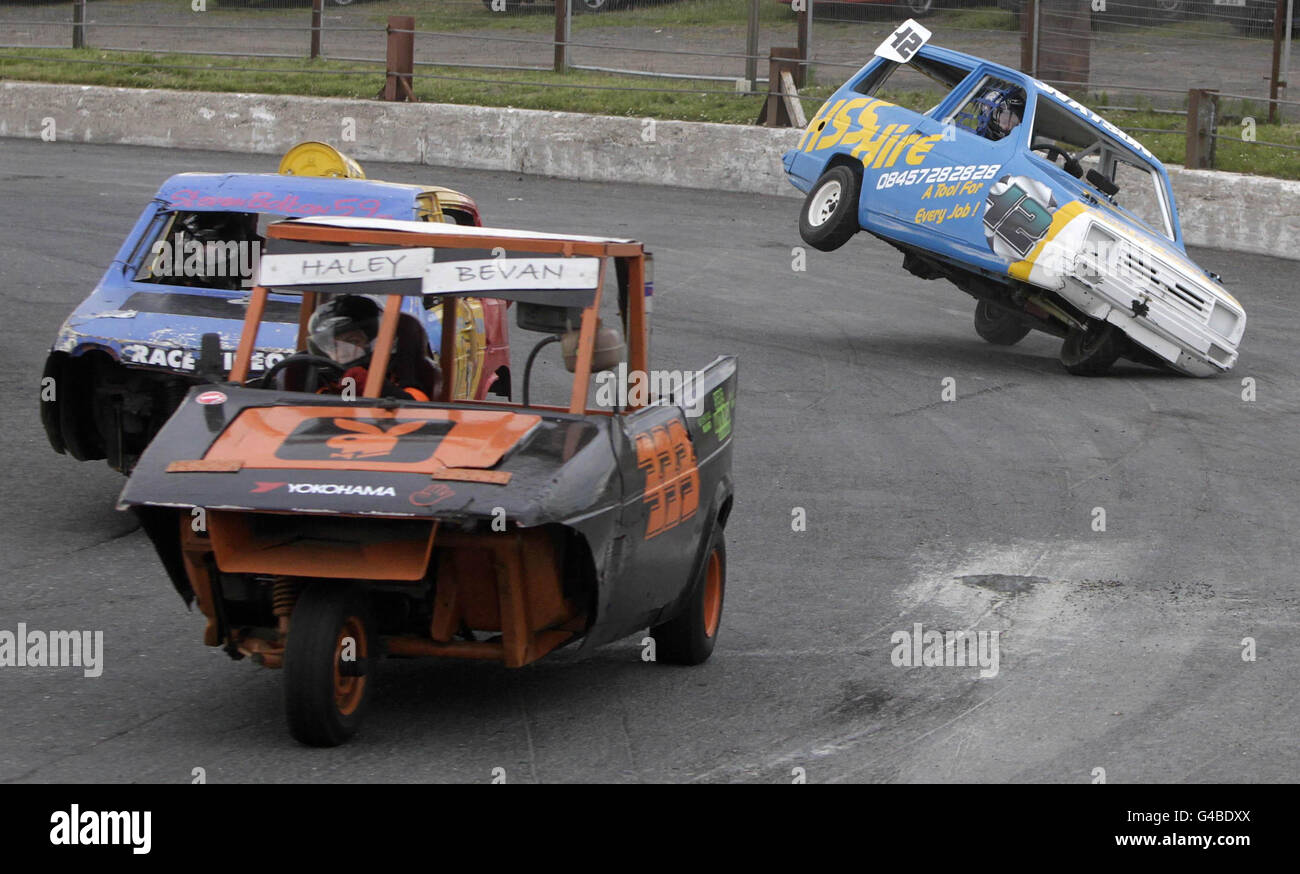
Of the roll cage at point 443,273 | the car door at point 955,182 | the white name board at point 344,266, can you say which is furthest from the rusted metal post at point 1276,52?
the white name board at point 344,266

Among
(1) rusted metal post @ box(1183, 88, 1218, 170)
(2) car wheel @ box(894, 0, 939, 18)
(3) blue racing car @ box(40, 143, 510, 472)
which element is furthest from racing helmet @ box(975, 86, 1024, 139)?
(2) car wheel @ box(894, 0, 939, 18)

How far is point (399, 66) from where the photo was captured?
23.1 meters

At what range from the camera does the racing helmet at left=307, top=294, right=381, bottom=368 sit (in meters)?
6.54

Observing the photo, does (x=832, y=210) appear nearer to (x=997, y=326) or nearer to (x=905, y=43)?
(x=905, y=43)

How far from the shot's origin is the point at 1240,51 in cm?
2116

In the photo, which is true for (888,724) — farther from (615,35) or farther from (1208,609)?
(615,35)

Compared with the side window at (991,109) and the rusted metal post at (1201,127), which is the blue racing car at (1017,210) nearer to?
the side window at (991,109)

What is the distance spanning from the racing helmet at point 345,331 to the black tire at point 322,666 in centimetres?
116

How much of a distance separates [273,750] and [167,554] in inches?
30.1

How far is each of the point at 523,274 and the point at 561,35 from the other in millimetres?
18697

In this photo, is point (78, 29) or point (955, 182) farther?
point (78, 29)

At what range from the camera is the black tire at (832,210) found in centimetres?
1421

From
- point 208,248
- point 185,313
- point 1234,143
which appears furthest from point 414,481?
point 1234,143

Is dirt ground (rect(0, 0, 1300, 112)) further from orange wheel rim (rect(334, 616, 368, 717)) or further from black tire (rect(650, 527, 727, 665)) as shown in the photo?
orange wheel rim (rect(334, 616, 368, 717))
